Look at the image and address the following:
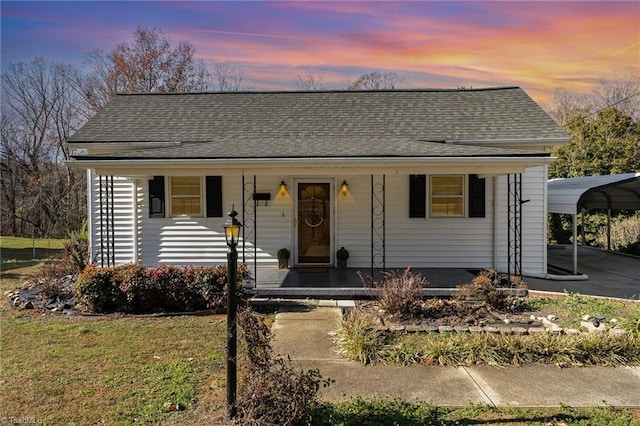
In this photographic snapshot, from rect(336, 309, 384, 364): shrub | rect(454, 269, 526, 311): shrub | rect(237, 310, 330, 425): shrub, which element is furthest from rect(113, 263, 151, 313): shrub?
rect(454, 269, 526, 311): shrub

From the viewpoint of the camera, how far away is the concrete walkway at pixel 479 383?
401 cm

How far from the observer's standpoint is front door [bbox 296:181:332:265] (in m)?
10.1

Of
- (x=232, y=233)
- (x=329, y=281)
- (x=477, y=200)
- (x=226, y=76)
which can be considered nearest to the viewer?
(x=232, y=233)

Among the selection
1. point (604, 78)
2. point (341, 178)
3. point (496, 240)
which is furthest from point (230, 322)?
point (604, 78)

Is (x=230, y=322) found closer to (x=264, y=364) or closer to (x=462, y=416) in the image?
(x=264, y=364)

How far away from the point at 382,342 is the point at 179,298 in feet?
11.9

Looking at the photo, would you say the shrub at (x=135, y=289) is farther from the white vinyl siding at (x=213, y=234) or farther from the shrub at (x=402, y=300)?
the shrub at (x=402, y=300)

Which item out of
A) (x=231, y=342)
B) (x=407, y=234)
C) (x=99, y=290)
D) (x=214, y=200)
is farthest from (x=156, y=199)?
(x=231, y=342)

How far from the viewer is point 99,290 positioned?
710 centimetres

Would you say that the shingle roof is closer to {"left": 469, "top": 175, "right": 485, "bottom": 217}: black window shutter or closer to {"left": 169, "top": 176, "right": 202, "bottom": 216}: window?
{"left": 169, "top": 176, "right": 202, "bottom": 216}: window

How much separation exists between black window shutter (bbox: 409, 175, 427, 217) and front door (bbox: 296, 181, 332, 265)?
1.94 m

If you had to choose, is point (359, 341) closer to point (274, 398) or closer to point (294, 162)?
point (274, 398)

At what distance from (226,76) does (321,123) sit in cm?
2071

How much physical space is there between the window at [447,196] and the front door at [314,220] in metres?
2.50
